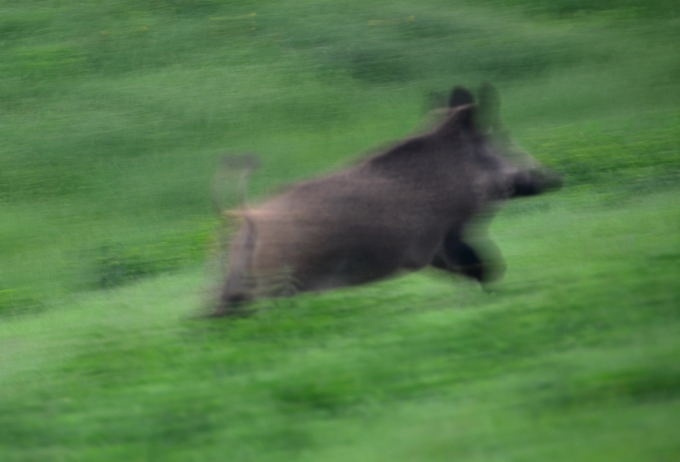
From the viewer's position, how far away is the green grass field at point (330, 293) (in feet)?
20.5

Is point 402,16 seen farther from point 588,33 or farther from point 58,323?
point 58,323

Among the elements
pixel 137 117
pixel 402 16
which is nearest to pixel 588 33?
pixel 402 16

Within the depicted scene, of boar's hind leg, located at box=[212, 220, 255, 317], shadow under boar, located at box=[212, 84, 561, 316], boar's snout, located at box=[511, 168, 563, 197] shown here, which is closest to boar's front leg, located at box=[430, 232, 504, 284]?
shadow under boar, located at box=[212, 84, 561, 316]

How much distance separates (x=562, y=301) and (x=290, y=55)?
15.0 meters

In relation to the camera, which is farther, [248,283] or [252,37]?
[252,37]

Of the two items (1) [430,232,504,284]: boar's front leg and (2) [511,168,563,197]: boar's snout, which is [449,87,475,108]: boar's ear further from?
(1) [430,232,504,284]: boar's front leg

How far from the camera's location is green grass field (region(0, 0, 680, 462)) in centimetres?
625

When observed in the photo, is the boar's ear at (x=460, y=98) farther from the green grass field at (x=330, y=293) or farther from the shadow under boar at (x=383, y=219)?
the green grass field at (x=330, y=293)

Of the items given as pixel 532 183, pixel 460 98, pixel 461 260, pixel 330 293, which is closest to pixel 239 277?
pixel 330 293

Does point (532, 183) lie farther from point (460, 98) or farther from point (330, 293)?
point (330, 293)

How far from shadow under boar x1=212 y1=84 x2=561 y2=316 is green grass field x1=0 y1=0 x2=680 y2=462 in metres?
0.26

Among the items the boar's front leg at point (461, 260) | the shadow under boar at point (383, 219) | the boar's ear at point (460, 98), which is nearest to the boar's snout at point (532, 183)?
the shadow under boar at point (383, 219)

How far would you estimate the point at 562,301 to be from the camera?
7.80 meters

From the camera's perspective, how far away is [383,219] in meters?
8.20
